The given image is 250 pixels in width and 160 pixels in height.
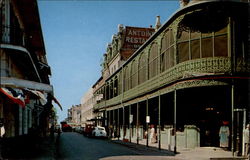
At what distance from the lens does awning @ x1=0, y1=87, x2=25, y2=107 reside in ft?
42.4

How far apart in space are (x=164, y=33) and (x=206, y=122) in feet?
22.8

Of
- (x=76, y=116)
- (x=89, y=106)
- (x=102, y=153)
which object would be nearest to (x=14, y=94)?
(x=102, y=153)

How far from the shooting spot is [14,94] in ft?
43.3

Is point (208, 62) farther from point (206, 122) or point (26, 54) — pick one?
point (26, 54)

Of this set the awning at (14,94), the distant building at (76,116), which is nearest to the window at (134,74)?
the awning at (14,94)

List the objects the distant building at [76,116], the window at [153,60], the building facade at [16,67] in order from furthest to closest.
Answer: the distant building at [76,116] < the window at [153,60] < the building facade at [16,67]

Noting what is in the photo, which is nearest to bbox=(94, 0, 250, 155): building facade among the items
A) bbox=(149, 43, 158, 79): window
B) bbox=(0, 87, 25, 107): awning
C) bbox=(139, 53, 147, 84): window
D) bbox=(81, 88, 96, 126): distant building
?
bbox=(149, 43, 158, 79): window

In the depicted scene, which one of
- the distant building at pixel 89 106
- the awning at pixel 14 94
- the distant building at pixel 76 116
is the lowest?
the distant building at pixel 76 116

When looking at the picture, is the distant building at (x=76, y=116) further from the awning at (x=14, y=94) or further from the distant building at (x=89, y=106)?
the awning at (x=14, y=94)

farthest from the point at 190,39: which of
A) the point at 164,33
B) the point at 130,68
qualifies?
the point at 130,68

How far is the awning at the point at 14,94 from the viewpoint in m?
12.9

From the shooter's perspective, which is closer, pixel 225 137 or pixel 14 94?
pixel 14 94

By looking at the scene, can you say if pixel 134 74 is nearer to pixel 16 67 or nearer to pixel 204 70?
pixel 204 70

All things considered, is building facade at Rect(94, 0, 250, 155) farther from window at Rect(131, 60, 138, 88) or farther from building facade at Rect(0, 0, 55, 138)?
building facade at Rect(0, 0, 55, 138)
